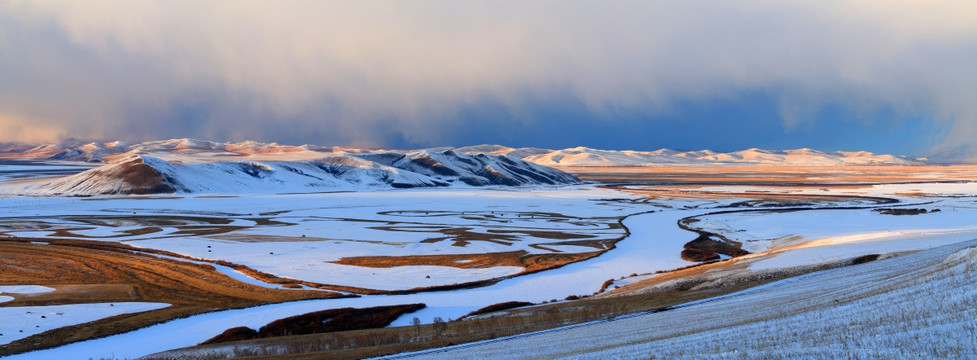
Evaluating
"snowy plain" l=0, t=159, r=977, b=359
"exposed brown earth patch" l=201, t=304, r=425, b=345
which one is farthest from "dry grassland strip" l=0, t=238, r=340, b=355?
"exposed brown earth patch" l=201, t=304, r=425, b=345

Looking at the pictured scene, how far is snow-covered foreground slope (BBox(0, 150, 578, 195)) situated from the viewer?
126938mm

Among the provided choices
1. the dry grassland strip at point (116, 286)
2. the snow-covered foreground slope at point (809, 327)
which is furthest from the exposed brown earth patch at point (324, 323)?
the snow-covered foreground slope at point (809, 327)

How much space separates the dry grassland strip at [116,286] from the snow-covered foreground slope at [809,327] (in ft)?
60.4

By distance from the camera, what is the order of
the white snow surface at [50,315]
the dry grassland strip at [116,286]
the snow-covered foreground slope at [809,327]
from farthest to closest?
1. the dry grassland strip at [116,286]
2. the white snow surface at [50,315]
3. the snow-covered foreground slope at [809,327]

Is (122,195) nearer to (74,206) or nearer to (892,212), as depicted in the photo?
(74,206)

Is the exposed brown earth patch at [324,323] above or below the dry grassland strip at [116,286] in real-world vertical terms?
below

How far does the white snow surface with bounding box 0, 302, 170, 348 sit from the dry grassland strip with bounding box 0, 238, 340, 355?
2.41ft

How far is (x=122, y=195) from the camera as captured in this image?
384 feet

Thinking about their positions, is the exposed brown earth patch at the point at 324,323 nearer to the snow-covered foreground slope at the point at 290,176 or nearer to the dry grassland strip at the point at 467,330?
the dry grassland strip at the point at 467,330

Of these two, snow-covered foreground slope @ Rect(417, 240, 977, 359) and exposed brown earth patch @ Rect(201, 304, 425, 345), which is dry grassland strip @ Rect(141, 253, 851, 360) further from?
exposed brown earth patch @ Rect(201, 304, 425, 345)

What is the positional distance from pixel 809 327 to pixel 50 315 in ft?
107

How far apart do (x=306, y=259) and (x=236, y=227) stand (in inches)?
968

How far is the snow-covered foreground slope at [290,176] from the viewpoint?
126938 mm

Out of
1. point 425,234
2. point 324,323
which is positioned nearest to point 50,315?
point 324,323
